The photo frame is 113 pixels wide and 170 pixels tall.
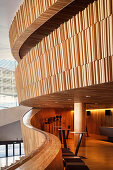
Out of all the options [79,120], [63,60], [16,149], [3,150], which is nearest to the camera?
[63,60]

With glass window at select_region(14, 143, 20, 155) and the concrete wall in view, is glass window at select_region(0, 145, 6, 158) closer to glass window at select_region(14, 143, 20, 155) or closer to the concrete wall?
the concrete wall

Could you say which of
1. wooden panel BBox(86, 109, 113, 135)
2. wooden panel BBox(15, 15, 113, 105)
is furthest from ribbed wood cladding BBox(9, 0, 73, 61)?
wooden panel BBox(86, 109, 113, 135)

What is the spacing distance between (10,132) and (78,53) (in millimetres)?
21428

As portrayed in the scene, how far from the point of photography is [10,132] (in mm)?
27547

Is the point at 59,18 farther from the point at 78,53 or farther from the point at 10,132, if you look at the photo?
the point at 10,132

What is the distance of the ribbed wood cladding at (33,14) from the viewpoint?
8176 millimetres

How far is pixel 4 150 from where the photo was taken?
27500 mm

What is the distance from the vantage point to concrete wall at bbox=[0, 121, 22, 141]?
89.6ft

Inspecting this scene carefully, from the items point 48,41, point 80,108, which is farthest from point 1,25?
point 48,41

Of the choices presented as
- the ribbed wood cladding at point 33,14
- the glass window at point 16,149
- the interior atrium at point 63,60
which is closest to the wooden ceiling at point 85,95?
the interior atrium at point 63,60

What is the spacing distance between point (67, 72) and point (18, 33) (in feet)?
13.2

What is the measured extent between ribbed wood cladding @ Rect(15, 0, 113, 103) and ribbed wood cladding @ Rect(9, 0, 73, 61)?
1.96 ft

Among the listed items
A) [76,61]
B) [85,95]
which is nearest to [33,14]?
[76,61]

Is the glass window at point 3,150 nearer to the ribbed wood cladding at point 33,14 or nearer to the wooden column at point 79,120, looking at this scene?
the wooden column at point 79,120
